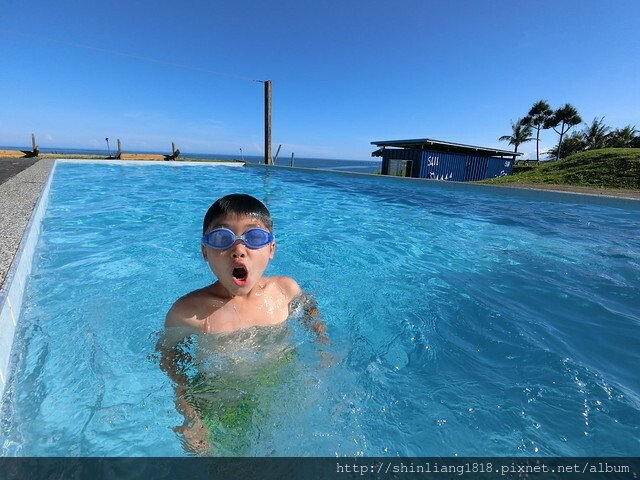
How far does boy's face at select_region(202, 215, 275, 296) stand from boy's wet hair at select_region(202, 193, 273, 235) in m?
0.02

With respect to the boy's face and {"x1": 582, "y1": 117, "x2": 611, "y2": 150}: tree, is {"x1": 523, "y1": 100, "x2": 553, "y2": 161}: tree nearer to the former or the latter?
{"x1": 582, "y1": 117, "x2": 611, "y2": 150}: tree

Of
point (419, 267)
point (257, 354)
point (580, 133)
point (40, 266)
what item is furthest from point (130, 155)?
point (580, 133)

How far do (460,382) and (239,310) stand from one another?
5.31ft

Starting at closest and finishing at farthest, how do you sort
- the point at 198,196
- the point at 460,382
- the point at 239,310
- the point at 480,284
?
the point at 239,310 < the point at 460,382 < the point at 480,284 < the point at 198,196

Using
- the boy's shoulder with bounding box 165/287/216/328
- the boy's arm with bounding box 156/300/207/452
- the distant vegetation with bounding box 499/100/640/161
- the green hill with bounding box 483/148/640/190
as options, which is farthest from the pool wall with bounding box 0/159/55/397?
the distant vegetation with bounding box 499/100/640/161

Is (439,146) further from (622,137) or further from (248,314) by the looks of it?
(622,137)

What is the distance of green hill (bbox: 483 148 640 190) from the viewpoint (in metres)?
15.8

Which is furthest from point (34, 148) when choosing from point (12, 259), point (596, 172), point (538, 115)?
point (538, 115)

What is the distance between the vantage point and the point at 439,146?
69.1 ft

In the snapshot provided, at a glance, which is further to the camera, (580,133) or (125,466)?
(580,133)

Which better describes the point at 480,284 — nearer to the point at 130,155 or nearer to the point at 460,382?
the point at 460,382

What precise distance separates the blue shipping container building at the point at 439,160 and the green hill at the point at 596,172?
9.32 feet

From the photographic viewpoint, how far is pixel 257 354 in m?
2.03

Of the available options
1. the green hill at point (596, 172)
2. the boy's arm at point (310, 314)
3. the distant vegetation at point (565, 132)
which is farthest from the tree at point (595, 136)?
the boy's arm at point (310, 314)
